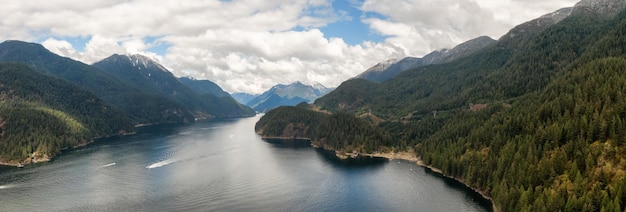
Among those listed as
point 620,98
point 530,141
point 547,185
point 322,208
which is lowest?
point 322,208

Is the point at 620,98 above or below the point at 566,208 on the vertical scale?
above

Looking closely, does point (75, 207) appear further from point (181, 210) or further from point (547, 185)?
point (547, 185)

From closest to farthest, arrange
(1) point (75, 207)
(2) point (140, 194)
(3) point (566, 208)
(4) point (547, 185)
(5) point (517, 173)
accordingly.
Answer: (3) point (566, 208) < (4) point (547, 185) < (5) point (517, 173) < (1) point (75, 207) < (2) point (140, 194)

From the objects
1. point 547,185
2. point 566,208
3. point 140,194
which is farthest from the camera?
point 140,194

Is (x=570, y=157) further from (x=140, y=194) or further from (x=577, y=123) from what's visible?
(x=140, y=194)

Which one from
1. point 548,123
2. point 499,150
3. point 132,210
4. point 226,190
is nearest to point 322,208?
point 226,190

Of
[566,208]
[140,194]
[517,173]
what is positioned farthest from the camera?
[140,194]

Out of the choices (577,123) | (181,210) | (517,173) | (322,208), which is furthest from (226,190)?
(577,123)

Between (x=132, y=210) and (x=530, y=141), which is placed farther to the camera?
(x=530, y=141)

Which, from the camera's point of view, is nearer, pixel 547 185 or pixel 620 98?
pixel 547 185
